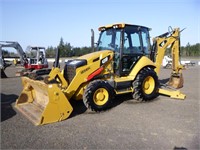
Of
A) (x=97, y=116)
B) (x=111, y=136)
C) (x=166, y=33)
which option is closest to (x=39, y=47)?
(x=166, y=33)

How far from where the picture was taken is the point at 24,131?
4.93 m

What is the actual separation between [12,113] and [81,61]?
2448 millimetres

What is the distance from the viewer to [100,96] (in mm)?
6375

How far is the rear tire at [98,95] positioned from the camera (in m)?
6.11

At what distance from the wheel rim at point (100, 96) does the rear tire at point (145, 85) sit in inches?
50.1

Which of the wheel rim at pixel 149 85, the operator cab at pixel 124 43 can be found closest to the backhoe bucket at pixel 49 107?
the operator cab at pixel 124 43

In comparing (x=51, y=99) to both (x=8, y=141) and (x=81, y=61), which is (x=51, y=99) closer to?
(x=8, y=141)

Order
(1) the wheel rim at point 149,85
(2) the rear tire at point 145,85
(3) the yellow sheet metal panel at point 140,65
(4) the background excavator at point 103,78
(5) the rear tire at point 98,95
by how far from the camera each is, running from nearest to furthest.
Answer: (4) the background excavator at point 103,78
(5) the rear tire at point 98,95
(2) the rear tire at point 145,85
(3) the yellow sheet metal panel at point 140,65
(1) the wheel rim at point 149,85

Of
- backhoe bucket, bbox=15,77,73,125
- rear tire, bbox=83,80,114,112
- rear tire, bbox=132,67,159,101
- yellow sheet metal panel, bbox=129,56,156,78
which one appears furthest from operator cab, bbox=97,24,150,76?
backhoe bucket, bbox=15,77,73,125

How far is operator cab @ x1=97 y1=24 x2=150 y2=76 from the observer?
7.33 metres

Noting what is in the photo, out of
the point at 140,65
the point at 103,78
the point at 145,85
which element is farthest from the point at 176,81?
the point at 103,78

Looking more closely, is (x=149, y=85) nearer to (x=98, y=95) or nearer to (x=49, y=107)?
(x=98, y=95)

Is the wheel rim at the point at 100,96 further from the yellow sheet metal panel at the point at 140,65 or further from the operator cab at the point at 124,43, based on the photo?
the yellow sheet metal panel at the point at 140,65

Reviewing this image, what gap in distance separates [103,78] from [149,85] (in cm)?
186
